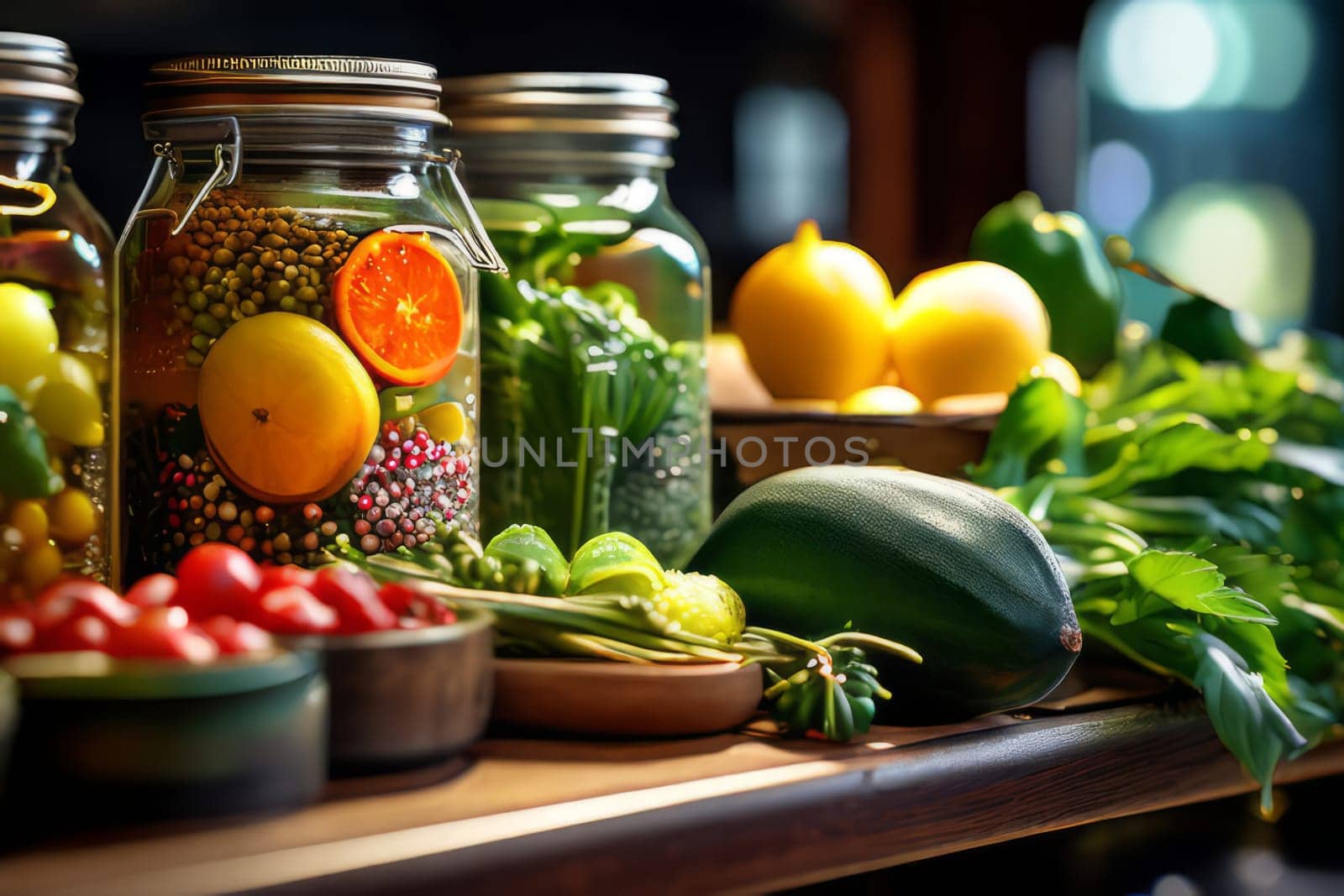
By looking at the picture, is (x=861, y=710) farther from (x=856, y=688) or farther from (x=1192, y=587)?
(x=1192, y=587)

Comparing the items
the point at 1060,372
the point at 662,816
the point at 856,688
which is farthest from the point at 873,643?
the point at 1060,372

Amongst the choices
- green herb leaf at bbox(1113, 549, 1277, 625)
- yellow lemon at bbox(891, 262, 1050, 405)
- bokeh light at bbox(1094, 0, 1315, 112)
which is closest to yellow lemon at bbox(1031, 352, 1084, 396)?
yellow lemon at bbox(891, 262, 1050, 405)

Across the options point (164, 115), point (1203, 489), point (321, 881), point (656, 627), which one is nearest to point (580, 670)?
point (656, 627)

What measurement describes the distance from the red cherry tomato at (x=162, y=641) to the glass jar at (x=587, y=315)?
0.27m

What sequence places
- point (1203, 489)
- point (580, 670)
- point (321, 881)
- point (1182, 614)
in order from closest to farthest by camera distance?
point (321, 881) < point (580, 670) < point (1182, 614) < point (1203, 489)

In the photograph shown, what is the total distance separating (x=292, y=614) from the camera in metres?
0.42

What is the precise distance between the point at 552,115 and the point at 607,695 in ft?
1.06

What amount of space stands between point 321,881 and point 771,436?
1.47ft

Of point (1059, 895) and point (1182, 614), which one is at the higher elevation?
point (1182, 614)

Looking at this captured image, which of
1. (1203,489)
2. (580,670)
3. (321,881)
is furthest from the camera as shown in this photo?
(1203,489)

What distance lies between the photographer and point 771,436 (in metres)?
0.76

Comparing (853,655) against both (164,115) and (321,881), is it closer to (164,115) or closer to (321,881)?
(321,881)

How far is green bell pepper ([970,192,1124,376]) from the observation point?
917 mm

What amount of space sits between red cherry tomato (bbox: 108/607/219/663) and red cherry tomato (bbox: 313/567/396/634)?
0.05 meters
